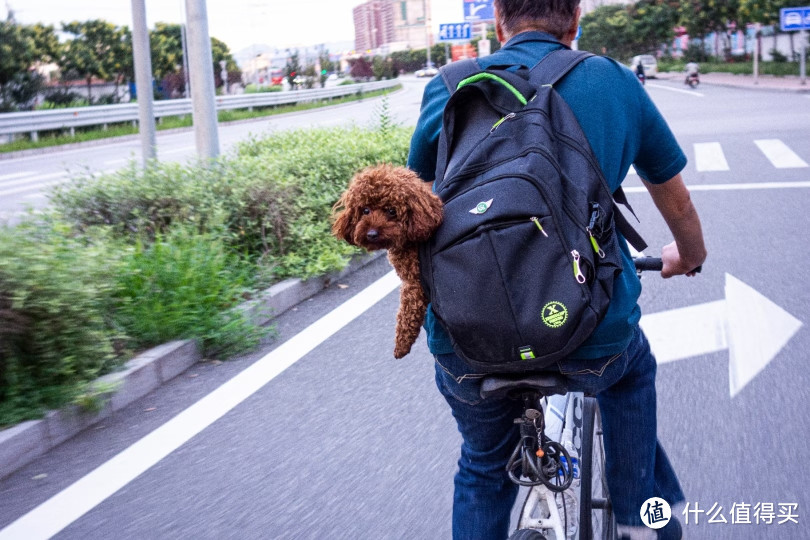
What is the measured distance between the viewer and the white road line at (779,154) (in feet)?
41.7

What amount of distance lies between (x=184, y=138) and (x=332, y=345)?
67.8 ft

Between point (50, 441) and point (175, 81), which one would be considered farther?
point (175, 81)

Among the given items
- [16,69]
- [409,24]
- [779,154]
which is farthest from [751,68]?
[409,24]

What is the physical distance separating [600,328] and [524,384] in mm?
196

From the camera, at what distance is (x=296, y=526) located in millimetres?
3248

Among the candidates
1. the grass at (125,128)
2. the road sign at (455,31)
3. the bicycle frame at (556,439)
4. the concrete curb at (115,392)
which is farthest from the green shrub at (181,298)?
the road sign at (455,31)

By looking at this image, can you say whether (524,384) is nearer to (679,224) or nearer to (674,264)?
(679,224)

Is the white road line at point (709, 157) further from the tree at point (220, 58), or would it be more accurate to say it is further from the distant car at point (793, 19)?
the tree at point (220, 58)

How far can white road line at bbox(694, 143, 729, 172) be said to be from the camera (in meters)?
13.0

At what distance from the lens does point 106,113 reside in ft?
88.3

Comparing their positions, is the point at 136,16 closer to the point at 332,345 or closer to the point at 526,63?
the point at 332,345

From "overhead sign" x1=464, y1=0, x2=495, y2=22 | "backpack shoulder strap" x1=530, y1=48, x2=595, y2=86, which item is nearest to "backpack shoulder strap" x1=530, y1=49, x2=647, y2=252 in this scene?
"backpack shoulder strap" x1=530, y1=48, x2=595, y2=86

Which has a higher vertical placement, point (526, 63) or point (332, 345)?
point (526, 63)

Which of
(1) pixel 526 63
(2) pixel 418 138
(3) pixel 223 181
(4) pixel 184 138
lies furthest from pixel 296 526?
(4) pixel 184 138
